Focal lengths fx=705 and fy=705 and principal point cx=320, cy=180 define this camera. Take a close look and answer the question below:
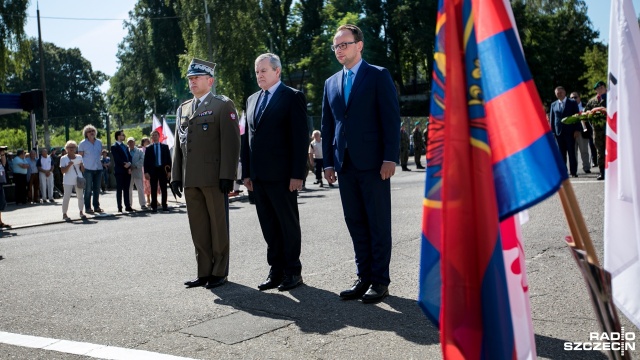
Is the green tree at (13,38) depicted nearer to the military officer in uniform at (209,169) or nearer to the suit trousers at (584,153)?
the suit trousers at (584,153)

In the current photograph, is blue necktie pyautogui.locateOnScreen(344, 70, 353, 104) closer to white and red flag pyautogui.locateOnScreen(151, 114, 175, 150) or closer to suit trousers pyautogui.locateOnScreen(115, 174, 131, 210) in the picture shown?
suit trousers pyautogui.locateOnScreen(115, 174, 131, 210)

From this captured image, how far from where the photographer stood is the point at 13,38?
104 ft

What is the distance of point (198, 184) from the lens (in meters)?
7.02

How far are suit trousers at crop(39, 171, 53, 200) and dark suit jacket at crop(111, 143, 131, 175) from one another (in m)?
7.78

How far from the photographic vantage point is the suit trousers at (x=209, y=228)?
7.02 meters

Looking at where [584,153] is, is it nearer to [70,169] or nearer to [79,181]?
[79,181]

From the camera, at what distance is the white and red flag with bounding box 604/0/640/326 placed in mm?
2838

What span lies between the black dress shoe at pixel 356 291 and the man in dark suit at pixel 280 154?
Result: 792mm

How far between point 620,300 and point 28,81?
89.9 m

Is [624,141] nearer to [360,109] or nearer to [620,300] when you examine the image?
[620,300]

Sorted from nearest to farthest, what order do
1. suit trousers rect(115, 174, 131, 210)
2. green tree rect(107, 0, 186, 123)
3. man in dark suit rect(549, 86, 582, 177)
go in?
man in dark suit rect(549, 86, 582, 177), suit trousers rect(115, 174, 131, 210), green tree rect(107, 0, 186, 123)

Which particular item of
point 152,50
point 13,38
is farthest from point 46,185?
point 152,50

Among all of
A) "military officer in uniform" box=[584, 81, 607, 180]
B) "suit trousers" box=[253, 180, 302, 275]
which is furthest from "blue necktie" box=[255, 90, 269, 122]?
"military officer in uniform" box=[584, 81, 607, 180]

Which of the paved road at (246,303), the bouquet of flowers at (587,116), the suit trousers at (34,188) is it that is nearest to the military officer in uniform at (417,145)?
the suit trousers at (34,188)
